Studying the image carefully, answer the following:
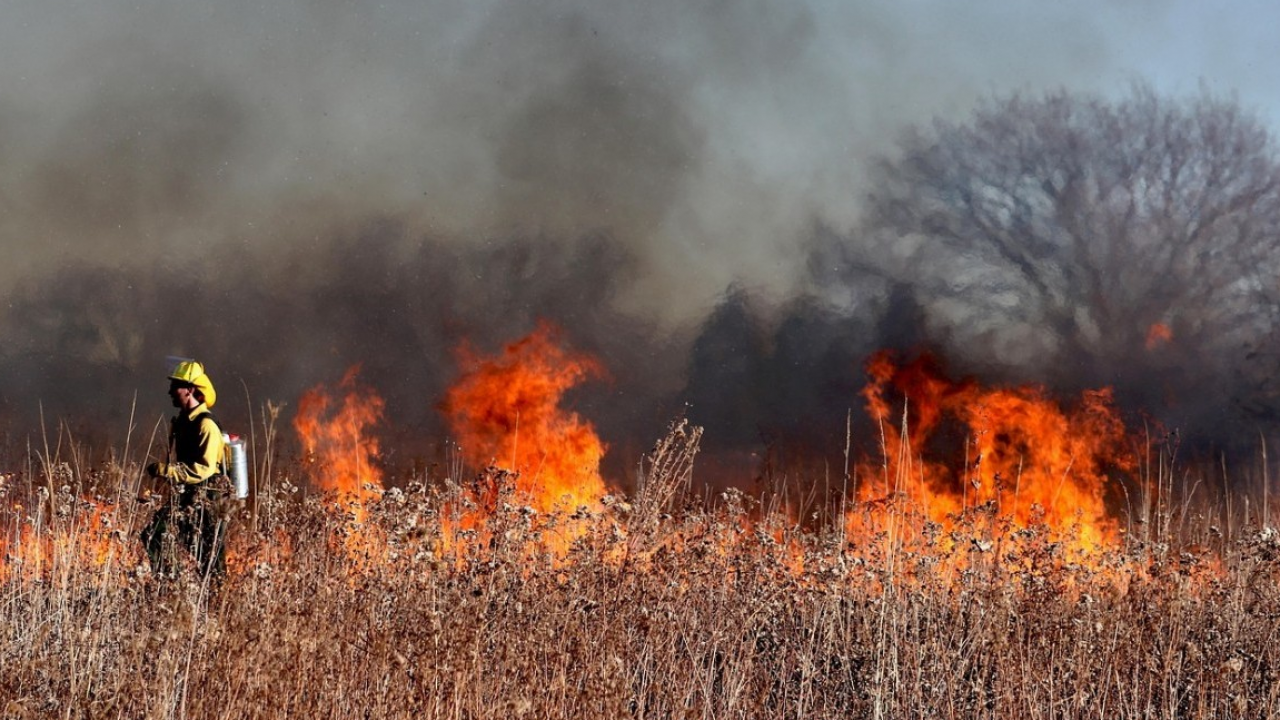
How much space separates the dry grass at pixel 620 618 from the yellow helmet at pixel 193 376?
4.10ft

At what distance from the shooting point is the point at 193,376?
803cm

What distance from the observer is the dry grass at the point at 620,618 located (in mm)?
4129

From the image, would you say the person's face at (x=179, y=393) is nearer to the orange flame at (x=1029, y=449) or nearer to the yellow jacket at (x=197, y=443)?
the yellow jacket at (x=197, y=443)

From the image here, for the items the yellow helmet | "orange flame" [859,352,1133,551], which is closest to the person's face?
the yellow helmet

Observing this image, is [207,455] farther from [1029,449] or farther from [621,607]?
[1029,449]

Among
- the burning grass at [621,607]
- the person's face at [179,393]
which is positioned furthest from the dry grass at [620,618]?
the person's face at [179,393]

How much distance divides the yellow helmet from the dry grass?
1251mm

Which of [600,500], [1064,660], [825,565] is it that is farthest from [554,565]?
[1064,660]

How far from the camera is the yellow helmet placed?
8.00 metres

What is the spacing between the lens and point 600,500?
6145mm

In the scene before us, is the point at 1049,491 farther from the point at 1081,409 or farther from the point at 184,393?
the point at 184,393

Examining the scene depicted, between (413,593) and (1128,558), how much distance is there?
15.1 feet

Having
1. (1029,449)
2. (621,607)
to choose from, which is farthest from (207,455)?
(1029,449)

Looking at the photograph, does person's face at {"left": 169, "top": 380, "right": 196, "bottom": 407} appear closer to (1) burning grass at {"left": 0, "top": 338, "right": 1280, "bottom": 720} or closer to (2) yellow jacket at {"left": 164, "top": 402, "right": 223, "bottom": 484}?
(2) yellow jacket at {"left": 164, "top": 402, "right": 223, "bottom": 484}
